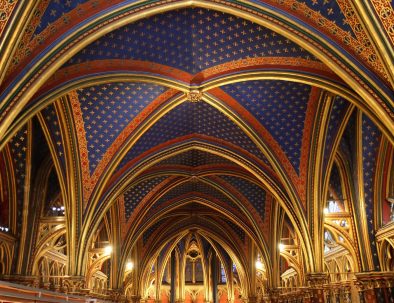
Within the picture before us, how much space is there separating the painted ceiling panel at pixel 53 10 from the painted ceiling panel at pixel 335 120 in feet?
24.9

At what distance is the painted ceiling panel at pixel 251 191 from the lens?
2023cm

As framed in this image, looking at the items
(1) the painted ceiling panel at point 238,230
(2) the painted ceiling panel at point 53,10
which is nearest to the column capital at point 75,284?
(2) the painted ceiling panel at point 53,10

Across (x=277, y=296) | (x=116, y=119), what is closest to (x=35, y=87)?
(x=116, y=119)

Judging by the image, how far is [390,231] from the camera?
12859 mm

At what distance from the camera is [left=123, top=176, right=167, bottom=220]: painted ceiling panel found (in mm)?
19906

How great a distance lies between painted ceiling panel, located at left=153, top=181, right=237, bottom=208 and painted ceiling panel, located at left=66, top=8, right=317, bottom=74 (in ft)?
35.6

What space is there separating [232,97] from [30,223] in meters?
8.00

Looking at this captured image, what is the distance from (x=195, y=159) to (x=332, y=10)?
36.4ft

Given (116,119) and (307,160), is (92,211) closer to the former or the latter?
(116,119)

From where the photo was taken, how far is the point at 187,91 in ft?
40.1

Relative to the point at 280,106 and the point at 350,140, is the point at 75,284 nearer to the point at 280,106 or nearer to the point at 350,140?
the point at 280,106

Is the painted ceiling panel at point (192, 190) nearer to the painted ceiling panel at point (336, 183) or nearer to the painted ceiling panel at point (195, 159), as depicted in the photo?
the painted ceiling panel at point (195, 159)

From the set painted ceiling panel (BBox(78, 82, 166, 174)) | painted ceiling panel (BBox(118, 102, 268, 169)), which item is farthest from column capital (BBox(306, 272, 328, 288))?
painted ceiling panel (BBox(78, 82, 166, 174))

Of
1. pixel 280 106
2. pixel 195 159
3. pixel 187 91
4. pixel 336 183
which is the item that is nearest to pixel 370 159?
pixel 336 183
